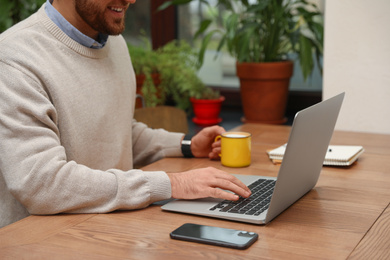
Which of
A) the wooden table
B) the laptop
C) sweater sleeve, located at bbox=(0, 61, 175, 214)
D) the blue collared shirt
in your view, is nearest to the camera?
the wooden table

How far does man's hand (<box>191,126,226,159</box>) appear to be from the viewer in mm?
1674

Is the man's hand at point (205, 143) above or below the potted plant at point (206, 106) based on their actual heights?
above

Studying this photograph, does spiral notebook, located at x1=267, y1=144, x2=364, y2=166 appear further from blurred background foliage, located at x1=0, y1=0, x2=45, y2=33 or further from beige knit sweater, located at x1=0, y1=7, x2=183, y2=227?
blurred background foliage, located at x1=0, y1=0, x2=45, y2=33

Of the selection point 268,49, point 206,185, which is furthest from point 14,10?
point 206,185

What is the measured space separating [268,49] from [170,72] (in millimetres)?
623

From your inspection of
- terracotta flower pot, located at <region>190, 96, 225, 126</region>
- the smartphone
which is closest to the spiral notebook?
the smartphone

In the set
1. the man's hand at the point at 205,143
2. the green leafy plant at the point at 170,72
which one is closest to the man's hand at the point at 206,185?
the man's hand at the point at 205,143

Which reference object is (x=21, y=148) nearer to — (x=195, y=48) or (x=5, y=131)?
(x=5, y=131)

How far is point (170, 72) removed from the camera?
3.32 m

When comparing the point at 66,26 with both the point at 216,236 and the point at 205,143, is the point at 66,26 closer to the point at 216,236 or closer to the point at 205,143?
the point at 205,143

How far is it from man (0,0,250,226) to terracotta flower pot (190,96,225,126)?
1.40m

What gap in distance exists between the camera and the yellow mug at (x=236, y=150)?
1.54 metres

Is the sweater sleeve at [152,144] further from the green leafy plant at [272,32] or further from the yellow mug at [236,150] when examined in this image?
the green leafy plant at [272,32]

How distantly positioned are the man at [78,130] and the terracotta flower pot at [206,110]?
1.40 metres
